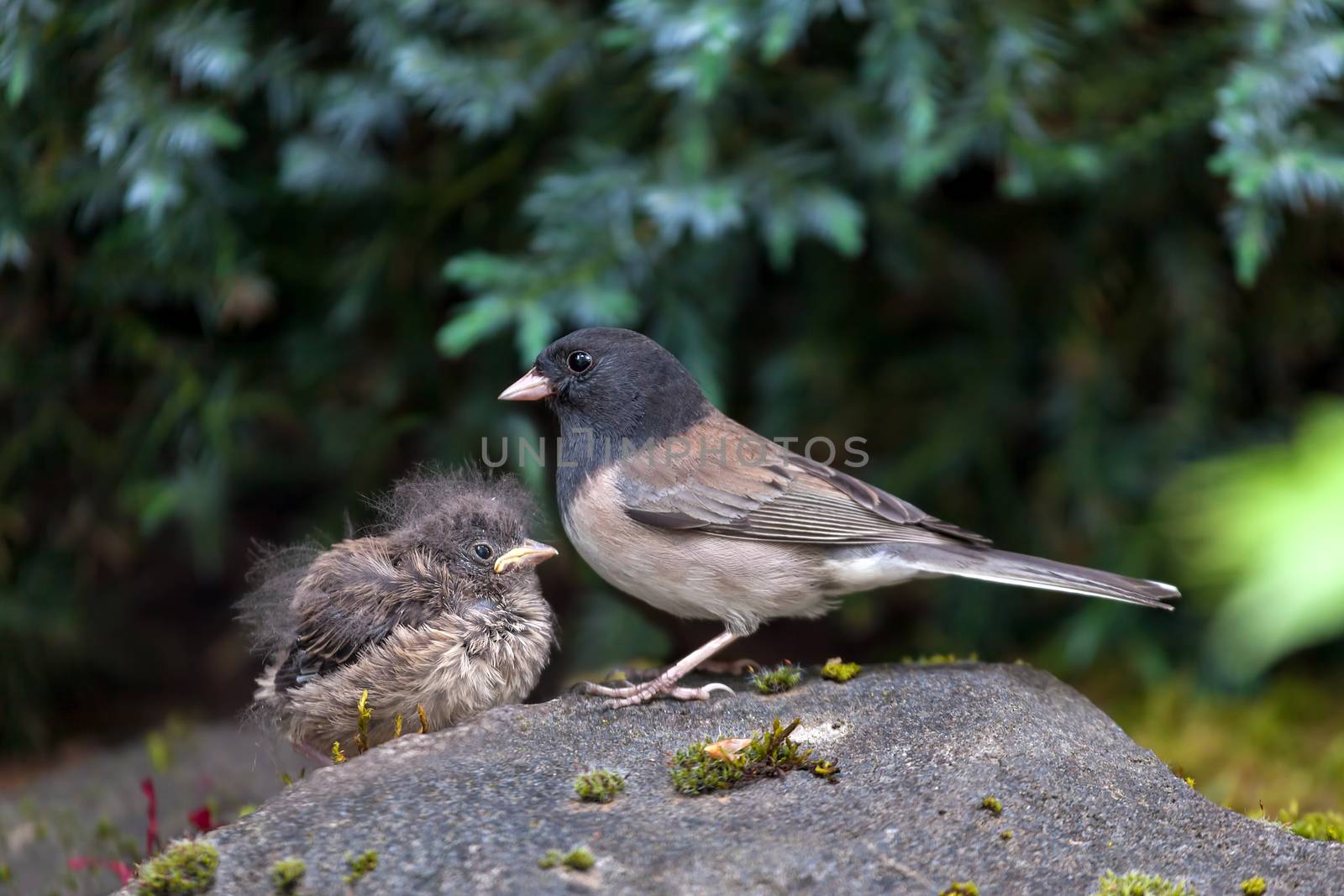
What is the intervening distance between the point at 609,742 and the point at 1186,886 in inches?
57.0

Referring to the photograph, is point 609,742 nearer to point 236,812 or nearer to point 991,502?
point 236,812

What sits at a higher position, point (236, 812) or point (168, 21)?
point (168, 21)

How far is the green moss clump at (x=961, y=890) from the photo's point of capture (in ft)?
8.55

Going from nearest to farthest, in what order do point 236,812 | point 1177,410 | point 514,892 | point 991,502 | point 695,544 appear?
point 514,892
point 695,544
point 236,812
point 1177,410
point 991,502

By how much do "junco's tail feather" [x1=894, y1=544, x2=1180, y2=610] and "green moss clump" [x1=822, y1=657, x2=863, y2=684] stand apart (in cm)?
38

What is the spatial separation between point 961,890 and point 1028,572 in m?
1.27

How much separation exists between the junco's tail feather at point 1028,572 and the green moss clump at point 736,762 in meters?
0.90

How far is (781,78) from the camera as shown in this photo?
5051 millimetres

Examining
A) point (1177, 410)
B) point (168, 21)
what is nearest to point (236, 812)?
point (168, 21)

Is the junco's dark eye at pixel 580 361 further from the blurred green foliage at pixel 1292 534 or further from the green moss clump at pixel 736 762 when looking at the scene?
the blurred green foliage at pixel 1292 534

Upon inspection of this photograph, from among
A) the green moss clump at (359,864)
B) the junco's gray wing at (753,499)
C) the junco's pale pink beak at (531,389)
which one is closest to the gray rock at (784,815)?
the green moss clump at (359,864)

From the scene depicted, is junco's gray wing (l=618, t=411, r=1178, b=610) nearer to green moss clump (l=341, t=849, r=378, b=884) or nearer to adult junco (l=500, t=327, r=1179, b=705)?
adult junco (l=500, t=327, r=1179, b=705)

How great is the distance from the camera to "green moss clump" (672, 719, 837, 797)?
9.74 ft

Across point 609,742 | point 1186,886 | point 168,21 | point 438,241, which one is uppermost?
point 168,21
